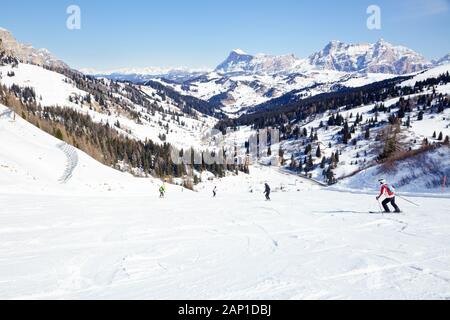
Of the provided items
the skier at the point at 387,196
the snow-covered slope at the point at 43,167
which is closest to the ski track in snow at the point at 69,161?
the snow-covered slope at the point at 43,167

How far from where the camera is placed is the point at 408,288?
7.65m

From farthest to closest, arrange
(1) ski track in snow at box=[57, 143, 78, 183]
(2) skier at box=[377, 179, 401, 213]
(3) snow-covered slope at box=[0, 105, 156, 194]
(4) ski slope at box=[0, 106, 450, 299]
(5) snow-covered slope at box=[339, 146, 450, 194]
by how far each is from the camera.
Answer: (5) snow-covered slope at box=[339, 146, 450, 194], (1) ski track in snow at box=[57, 143, 78, 183], (3) snow-covered slope at box=[0, 105, 156, 194], (2) skier at box=[377, 179, 401, 213], (4) ski slope at box=[0, 106, 450, 299]

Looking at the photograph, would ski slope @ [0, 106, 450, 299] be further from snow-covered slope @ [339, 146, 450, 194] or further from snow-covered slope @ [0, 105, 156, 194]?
snow-covered slope @ [339, 146, 450, 194]

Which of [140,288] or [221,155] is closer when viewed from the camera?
[140,288]

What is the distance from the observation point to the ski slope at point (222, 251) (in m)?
7.87

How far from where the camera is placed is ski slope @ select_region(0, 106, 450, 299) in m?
7.87

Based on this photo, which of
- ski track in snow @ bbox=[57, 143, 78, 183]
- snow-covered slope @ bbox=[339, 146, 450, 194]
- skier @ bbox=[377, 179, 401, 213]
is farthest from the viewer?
snow-covered slope @ bbox=[339, 146, 450, 194]

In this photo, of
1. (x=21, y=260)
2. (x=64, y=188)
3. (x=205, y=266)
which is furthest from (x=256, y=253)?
(x=64, y=188)

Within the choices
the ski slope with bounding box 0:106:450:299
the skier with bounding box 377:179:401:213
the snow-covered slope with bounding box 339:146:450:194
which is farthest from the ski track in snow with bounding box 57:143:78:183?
the snow-covered slope with bounding box 339:146:450:194

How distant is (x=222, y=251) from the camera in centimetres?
1162

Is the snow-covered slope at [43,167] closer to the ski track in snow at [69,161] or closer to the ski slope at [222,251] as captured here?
the ski track in snow at [69,161]

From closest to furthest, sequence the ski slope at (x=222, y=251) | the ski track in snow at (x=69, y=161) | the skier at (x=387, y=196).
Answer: the ski slope at (x=222, y=251), the skier at (x=387, y=196), the ski track in snow at (x=69, y=161)
